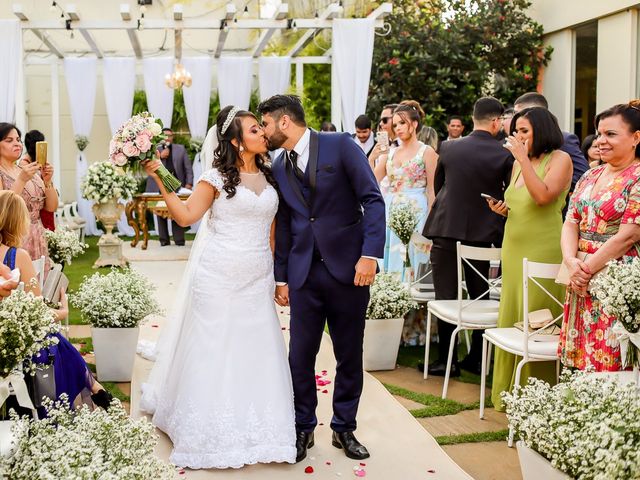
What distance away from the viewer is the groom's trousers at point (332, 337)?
399 centimetres

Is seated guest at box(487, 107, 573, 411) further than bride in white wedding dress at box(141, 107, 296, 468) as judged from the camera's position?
Yes

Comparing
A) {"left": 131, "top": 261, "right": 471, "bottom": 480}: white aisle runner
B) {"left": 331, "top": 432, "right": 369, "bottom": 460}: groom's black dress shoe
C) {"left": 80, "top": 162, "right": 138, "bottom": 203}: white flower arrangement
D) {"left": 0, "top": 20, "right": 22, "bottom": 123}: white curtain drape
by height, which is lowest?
{"left": 131, "top": 261, "right": 471, "bottom": 480}: white aisle runner

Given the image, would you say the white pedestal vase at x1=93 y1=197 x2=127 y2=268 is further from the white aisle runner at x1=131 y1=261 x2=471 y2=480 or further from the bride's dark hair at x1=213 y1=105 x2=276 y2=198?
the bride's dark hair at x1=213 y1=105 x2=276 y2=198

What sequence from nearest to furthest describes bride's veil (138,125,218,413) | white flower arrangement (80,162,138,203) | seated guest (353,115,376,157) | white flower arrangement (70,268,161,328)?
bride's veil (138,125,218,413)
white flower arrangement (70,268,161,328)
seated guest (353,115,376,157)
white flower arrangement (80,162,138,203)

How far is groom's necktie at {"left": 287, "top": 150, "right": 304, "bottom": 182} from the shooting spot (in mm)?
4009

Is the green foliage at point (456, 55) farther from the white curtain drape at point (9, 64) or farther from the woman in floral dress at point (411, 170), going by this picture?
the woman in floral dress at point (411, 170)

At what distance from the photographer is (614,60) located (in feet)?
33.8

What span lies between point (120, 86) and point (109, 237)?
5.44m

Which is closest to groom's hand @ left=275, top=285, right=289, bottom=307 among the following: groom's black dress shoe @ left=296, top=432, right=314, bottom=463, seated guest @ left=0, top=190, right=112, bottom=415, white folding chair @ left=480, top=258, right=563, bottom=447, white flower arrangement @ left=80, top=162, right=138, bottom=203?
groom's black dress shoe @ left=296, top=432, right=314, bottom=463

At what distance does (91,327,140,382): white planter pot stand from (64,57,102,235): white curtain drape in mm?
10114

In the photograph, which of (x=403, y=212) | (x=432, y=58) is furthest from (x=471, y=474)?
(x=432, y=58)

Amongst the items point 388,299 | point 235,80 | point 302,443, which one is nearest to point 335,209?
point 302,443

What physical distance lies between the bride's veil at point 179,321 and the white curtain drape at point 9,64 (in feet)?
25.3

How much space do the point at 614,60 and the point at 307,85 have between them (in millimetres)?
6877
